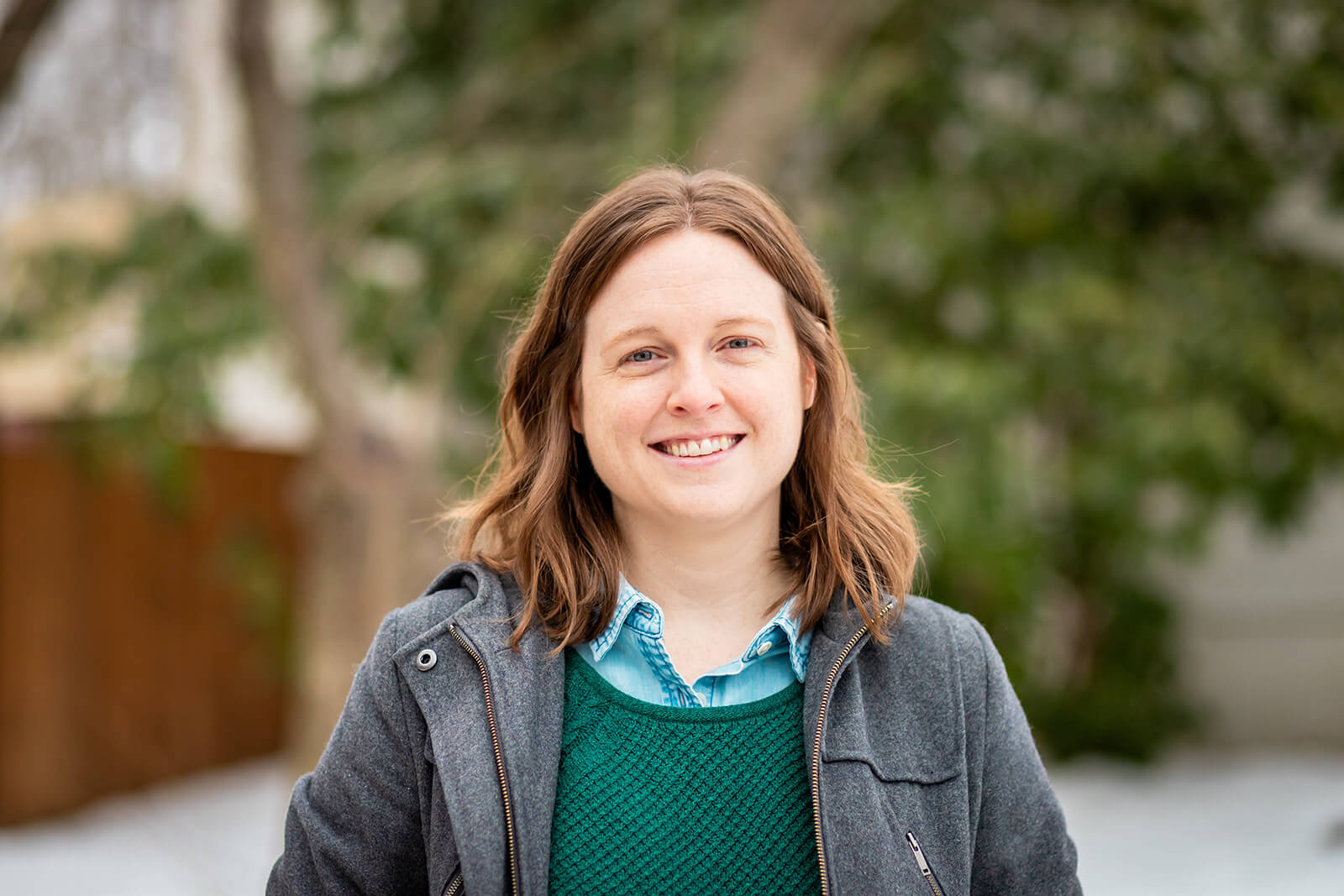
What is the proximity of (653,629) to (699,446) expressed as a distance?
25 cm

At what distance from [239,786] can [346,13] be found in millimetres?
4683

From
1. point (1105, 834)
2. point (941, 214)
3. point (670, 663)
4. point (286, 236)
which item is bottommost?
point (1105, 834)

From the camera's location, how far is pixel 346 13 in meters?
5.69

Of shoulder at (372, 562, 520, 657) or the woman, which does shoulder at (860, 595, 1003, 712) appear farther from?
shoulder at (372, 562, 520, 657)

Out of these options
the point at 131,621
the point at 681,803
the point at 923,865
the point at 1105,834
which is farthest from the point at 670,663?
the point at 131,621

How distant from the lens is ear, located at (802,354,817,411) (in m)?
1.75

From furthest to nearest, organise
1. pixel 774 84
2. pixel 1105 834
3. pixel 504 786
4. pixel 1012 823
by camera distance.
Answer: pixel 1105 834
pixel 774 84
pixel 1012 823
pixel 504 786

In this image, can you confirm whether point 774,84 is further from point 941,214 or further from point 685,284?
point 685,284

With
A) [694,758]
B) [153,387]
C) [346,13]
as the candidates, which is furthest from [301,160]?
[694,758]

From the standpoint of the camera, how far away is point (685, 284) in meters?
1.62

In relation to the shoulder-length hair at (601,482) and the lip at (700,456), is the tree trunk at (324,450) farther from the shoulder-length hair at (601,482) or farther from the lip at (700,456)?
the lip at (700,456)

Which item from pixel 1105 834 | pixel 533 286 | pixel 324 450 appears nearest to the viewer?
pixel 533 286

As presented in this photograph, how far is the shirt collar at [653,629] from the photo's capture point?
64.9 inches

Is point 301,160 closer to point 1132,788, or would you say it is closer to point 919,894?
point 919,894
